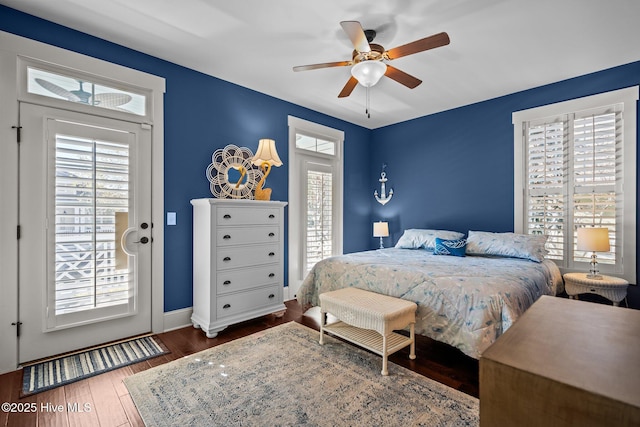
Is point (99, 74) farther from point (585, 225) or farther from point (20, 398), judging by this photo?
point (585, 225)

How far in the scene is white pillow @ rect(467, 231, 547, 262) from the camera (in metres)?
3.32

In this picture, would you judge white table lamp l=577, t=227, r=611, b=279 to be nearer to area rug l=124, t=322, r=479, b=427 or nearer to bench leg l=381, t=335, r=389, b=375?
area rug l=124, t=322, r=479, b=427

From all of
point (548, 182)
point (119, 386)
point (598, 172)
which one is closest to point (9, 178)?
point (119, 386)

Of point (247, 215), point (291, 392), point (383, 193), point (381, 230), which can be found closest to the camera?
point (291, 392)

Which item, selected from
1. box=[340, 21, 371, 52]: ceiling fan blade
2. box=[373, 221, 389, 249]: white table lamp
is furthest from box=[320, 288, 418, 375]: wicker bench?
box=[373, 221, 389, 249]: white table lamp

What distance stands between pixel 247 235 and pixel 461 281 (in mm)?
2032

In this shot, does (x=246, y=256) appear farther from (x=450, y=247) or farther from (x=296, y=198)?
(x=450, y=247)

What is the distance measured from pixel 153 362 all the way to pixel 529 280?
311 cm

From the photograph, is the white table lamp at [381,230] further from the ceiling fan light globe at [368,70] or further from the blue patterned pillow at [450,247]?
the ceiling fan light globe at [368,70]

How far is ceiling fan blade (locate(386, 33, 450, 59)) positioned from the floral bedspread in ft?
5.76

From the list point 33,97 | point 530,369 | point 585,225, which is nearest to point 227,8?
point 33,97

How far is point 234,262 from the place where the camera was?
3125mm

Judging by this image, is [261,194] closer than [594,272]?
No

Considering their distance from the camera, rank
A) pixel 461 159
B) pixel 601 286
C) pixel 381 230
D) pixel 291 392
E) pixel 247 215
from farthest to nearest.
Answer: pixel 381 230, pixel 461 159, pixel 247 215, pixel 601 286, pixel 291 392
